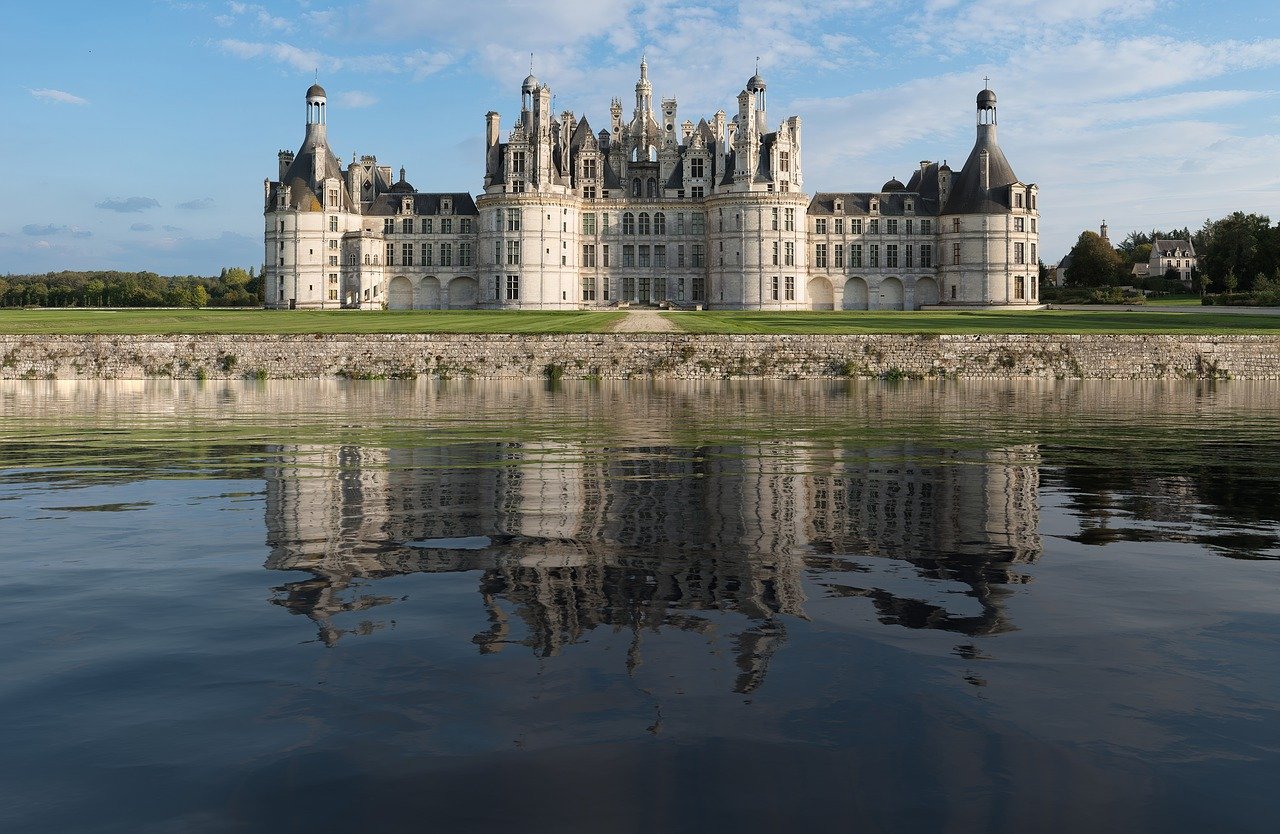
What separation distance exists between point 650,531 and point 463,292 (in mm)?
92005

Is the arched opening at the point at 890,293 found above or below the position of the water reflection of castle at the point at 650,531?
above

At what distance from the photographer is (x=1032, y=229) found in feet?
316

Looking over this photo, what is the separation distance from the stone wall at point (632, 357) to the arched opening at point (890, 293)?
5231 cm

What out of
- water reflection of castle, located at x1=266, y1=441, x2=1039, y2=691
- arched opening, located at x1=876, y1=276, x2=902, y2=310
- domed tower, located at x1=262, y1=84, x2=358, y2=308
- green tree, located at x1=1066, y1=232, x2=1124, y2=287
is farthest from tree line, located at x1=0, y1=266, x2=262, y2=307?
water reflection of castle, located at x1=266, y1=441, x2=1039, y2=691

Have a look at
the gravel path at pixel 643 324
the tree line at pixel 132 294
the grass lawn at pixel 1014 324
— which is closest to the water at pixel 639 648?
the grass lawn at pixel 1014 324

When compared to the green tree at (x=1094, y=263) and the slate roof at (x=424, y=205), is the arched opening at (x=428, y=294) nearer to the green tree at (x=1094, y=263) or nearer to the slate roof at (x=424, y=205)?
the slate roof at (x=424, y=205)

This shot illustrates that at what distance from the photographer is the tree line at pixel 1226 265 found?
95062 millimetres

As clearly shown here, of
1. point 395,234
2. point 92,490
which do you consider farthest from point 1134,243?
point 92,490

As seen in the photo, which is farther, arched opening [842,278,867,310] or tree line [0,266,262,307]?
tree line [0,266,262,307]

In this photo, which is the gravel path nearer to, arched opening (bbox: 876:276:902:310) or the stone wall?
the stone wall

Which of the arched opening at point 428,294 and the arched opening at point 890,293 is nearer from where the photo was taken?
the arched opening at point 428,294

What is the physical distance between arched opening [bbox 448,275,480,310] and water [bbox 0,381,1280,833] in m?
84.9

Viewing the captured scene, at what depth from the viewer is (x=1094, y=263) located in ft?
408

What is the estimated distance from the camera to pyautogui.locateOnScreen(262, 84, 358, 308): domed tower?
9638 cm
